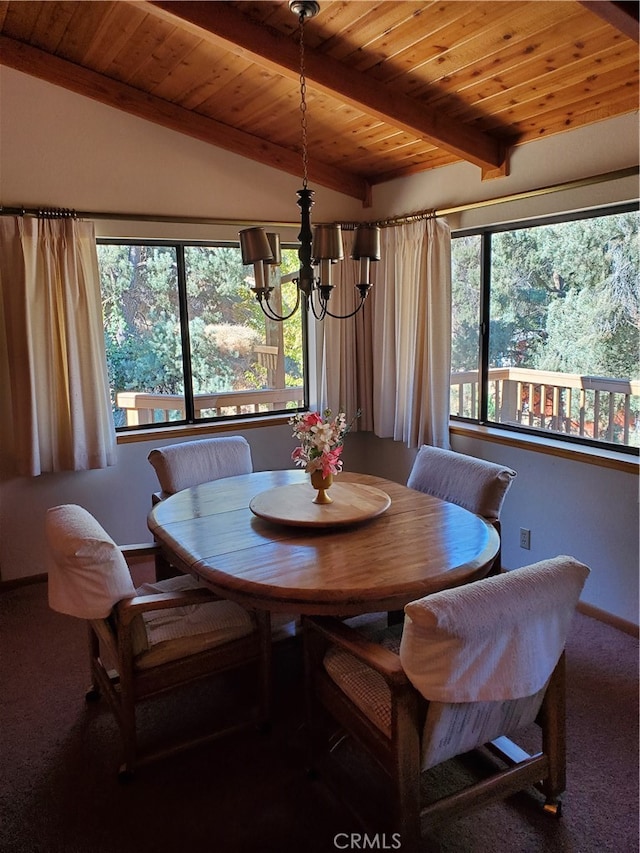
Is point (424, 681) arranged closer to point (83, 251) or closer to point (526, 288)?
point (526, 288)

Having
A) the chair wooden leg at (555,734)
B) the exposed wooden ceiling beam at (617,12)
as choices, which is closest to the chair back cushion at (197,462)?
the chair wooden leg at (555,734)

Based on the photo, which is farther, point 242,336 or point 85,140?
point 242,336

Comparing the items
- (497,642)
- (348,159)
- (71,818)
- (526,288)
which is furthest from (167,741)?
(348,159)

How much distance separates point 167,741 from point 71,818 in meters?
0.41

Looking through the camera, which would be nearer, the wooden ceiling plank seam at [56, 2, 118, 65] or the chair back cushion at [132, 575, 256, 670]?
the chair back cushion at [132, 575, 256, 670]

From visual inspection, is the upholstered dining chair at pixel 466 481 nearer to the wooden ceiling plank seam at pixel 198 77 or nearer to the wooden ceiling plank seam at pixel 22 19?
the wooden ceiling plank seam at pixel 198 77

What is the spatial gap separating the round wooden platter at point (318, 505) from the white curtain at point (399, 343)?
4.30ft

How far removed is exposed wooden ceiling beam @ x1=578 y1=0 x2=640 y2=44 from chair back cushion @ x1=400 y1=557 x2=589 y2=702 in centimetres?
172

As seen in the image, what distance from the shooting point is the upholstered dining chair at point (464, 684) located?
150 centimetres

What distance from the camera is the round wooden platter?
7.70ft

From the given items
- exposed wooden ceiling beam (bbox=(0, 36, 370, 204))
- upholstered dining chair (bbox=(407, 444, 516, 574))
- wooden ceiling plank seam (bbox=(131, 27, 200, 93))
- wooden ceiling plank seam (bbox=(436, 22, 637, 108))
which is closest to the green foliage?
wooden ceiling plank seam (bbox=(436, 22, 637, 108))

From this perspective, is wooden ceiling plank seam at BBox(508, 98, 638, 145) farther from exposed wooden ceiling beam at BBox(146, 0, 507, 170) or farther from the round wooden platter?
the round wooden platter

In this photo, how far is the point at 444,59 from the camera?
278 cm

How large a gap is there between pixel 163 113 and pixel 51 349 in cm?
158
